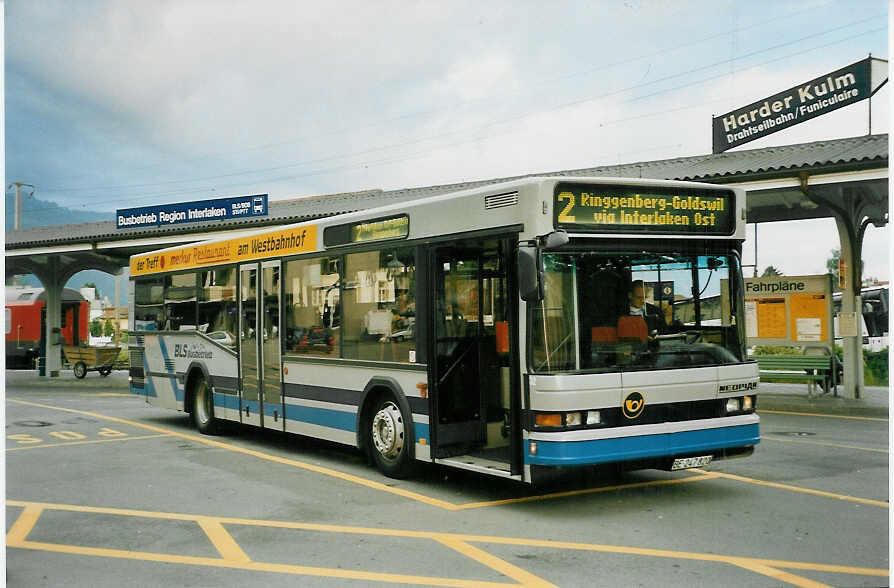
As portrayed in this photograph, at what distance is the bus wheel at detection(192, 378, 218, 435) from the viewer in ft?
44.3

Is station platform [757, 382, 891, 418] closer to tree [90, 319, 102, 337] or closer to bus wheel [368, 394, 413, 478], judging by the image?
bus wheel [368, 394, 413, 478]

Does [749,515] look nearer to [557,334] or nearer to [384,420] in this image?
[557,334]

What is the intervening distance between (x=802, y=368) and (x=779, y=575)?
1351cm

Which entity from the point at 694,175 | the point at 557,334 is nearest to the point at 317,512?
the point at 557,334

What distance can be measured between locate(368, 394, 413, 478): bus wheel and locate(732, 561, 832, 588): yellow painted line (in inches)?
155

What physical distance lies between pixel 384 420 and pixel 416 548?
3048 millimetres

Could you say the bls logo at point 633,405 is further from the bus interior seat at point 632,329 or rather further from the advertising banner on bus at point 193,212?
the advertising banner on bus at point 193,212

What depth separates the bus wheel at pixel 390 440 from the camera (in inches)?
363

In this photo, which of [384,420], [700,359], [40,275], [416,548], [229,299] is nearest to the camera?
[416,548]

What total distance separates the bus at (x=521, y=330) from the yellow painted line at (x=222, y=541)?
2.27 metres

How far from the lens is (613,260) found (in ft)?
25.4

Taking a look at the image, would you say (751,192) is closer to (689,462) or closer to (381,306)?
(381,306)

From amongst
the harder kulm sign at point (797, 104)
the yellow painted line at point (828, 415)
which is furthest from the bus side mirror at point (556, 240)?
the harder kulm sign at point (797, 104)

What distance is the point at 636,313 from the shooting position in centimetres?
765
